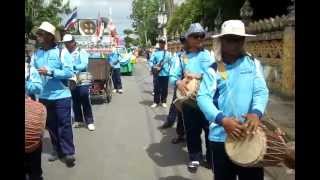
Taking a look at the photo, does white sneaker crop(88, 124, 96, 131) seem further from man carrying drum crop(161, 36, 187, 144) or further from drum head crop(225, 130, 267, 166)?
drum head crop(225, 130, 267, 166)

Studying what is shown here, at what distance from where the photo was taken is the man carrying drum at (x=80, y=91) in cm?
1070

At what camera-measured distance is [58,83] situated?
7.58m

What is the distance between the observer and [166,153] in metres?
8.68

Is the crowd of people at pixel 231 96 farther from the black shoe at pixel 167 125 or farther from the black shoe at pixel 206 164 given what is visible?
the black shoe at pixel 167 125

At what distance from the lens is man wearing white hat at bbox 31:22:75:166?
24.0ft

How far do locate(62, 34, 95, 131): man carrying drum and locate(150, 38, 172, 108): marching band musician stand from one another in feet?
10.8

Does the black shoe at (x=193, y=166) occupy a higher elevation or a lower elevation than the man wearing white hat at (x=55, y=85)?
lower

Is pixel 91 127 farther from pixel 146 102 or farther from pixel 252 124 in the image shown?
pixel 252 124

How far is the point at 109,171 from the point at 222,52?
3.52m

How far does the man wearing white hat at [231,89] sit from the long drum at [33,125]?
1784 mm

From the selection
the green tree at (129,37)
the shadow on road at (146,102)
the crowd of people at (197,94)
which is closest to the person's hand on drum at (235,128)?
the crowd of people at (197,94)

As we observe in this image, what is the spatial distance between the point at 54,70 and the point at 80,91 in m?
3.58
